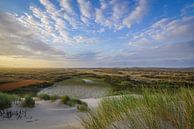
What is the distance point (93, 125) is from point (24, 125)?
375 cm

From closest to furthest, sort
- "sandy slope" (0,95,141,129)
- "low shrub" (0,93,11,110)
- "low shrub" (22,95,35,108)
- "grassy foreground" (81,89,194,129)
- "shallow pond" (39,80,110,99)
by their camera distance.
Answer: "grassy foreground" (81,89,194,129) < "sandy slope" (0,95,141,129) < "low shrub" (0,93,11,110) < "low shrub" (22,95,35,108) < "shallow pond" (39,80,110,99)

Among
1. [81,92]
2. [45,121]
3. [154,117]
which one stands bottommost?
[81,92]

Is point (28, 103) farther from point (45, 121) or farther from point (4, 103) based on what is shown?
point (45, 121)

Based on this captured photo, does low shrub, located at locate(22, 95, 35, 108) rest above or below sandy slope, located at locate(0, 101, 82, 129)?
above

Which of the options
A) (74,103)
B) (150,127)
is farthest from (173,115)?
(74,103)

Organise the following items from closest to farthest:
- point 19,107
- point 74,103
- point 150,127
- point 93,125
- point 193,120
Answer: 1. point 193,120
2. point 150,127
3. point 93,125
4. point 19,107
5. point 74,103

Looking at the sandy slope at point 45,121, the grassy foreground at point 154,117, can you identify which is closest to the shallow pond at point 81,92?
the sandy slope at point 45,121

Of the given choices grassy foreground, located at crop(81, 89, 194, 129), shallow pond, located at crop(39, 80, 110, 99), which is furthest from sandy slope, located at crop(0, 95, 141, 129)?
shallow pond, located at crop(39, 80, 110, 99)

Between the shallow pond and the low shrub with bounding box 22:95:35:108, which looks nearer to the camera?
the low shrub with bounding box 22:95:35:108

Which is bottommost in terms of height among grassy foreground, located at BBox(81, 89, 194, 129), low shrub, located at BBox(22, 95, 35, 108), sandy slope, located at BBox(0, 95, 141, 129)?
sandy slope, located at BBox(0, 95, 141, 129)

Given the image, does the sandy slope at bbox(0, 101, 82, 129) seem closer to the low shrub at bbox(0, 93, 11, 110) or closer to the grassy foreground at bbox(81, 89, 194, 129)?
the low shrub at bbox(0, 93, 11, 110)

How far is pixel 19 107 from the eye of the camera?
29.2ft

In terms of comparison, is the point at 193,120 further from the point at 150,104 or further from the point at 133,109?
the point at 133,109

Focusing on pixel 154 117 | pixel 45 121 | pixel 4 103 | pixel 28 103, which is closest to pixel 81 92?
pixel 28 103
